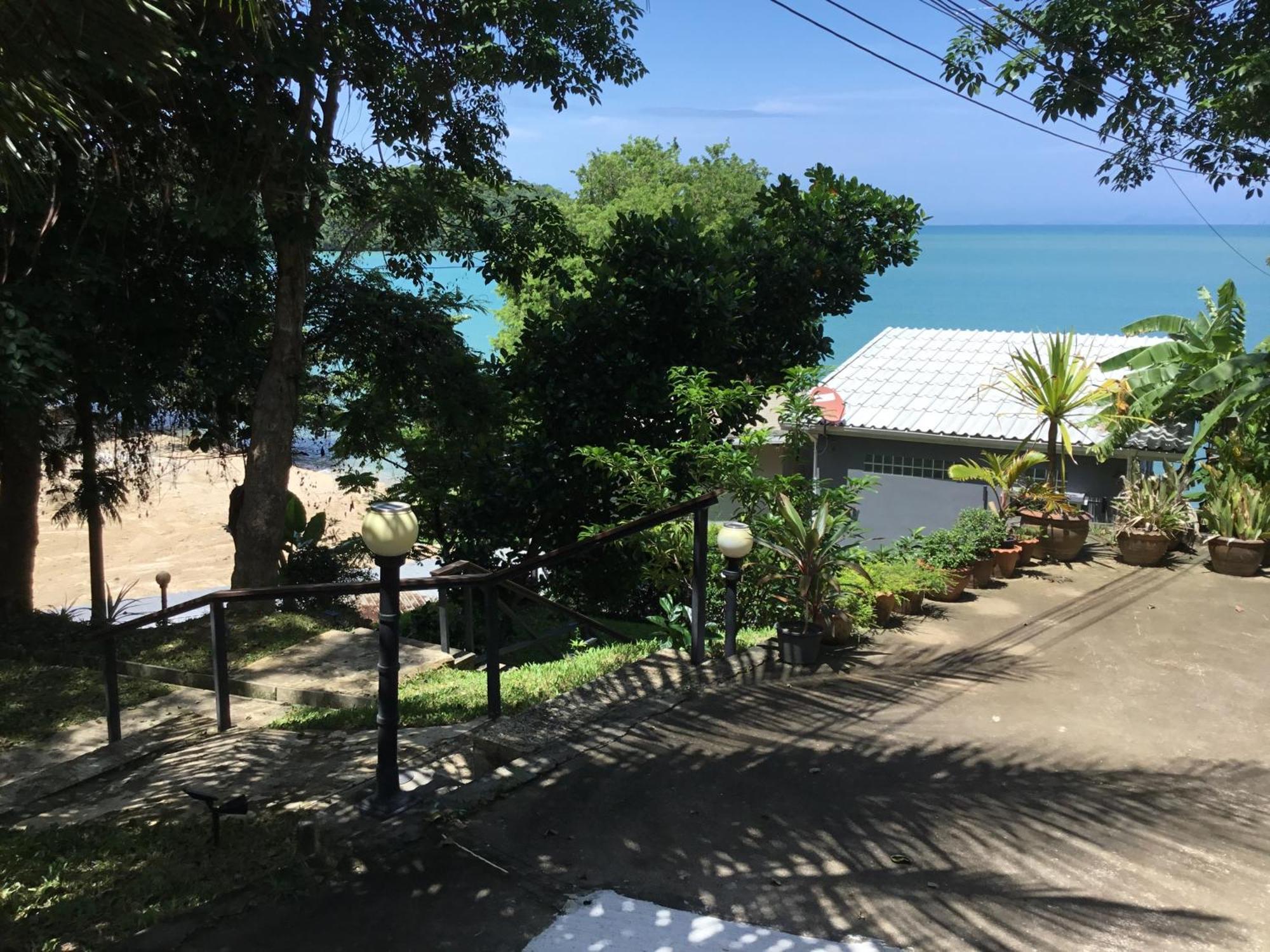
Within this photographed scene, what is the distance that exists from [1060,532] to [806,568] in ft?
15.3

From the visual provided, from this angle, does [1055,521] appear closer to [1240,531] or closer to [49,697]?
[1240,531]

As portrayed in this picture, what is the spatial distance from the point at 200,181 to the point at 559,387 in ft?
12.8

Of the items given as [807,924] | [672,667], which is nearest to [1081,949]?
[807,924]

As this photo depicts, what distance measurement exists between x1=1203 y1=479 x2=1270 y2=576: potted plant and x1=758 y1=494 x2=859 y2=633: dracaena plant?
5.05 m

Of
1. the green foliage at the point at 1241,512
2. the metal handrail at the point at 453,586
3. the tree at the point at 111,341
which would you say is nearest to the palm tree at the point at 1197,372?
the green foliage at the point at 1241,512

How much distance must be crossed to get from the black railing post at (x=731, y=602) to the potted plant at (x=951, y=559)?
9.04 feet

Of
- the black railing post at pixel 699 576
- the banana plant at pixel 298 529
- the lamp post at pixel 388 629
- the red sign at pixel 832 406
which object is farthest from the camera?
the banana plant at pixel 298 529

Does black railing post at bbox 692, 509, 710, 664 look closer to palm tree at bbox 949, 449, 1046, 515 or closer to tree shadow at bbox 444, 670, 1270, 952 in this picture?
tree shadow at bbox 444, 670, 1270, 952

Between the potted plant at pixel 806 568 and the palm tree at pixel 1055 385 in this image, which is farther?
the palm tree at pixel 1055 385

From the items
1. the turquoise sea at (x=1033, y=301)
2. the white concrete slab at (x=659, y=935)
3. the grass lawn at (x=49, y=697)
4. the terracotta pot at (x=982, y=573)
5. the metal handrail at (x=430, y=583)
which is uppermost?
the turquoise sea at (x=1033, y=301)

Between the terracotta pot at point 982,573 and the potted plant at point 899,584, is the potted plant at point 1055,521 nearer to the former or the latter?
the terracotta pot at point 982,573

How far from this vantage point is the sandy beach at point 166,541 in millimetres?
23844

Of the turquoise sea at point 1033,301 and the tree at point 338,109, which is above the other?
the turquoise sea at point 1033,301

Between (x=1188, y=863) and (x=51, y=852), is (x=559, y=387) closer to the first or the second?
(x=51, y=852)
